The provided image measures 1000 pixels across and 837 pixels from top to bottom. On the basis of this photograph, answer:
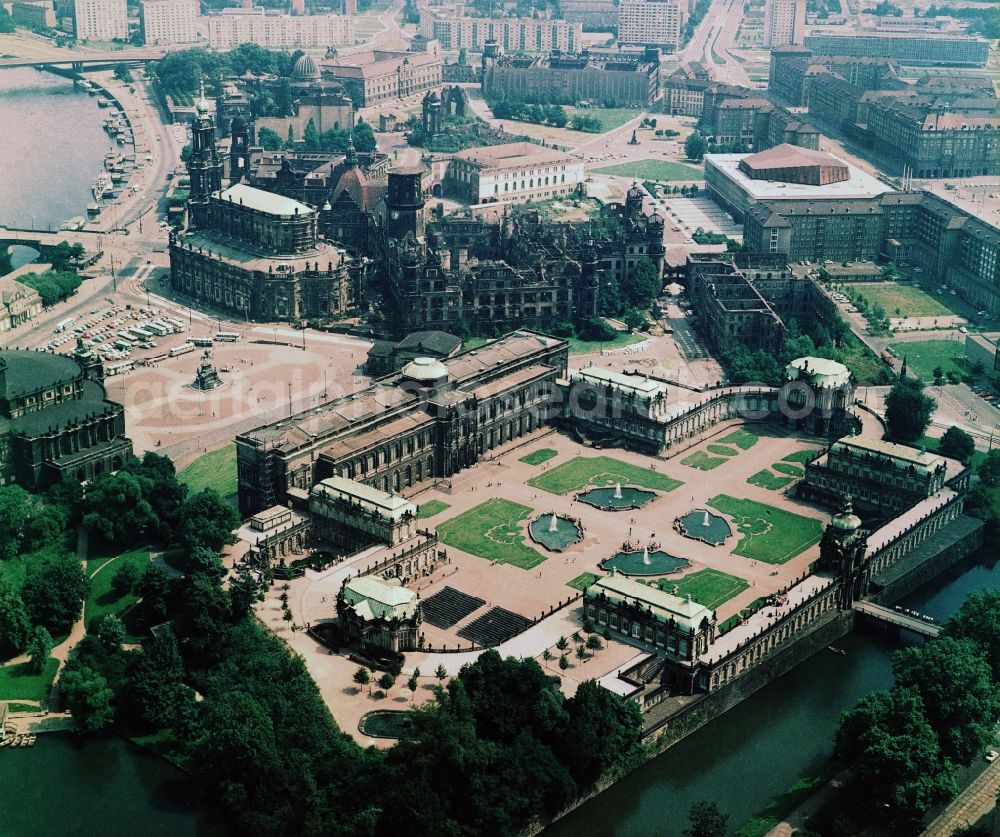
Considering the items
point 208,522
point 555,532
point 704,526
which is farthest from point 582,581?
point 208,522

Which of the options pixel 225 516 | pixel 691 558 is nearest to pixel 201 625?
pixel 225 516

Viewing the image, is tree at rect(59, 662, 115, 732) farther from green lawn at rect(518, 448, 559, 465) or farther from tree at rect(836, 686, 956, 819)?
green lawn at rect(518, 448, 559, 465)

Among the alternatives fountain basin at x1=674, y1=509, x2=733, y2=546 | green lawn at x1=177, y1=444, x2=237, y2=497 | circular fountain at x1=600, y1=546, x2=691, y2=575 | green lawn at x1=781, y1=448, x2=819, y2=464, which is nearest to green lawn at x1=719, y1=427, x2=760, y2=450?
green lawn at x1=781, y1=448, x2=819, y2=464

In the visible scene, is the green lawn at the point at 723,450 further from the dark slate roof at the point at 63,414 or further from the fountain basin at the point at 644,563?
the dark slate roof at the point at 63,414

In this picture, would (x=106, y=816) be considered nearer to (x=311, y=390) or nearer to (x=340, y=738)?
(x=340, y=738)

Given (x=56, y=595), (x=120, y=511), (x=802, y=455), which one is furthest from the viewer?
(x=802, y=455)

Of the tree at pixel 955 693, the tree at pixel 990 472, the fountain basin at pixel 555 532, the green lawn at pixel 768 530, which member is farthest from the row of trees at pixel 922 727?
the tree at pixel 990 472

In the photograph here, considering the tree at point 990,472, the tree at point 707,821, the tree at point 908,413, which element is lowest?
the tree at point 707,821

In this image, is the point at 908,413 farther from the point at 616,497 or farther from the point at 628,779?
the point at 628,779
